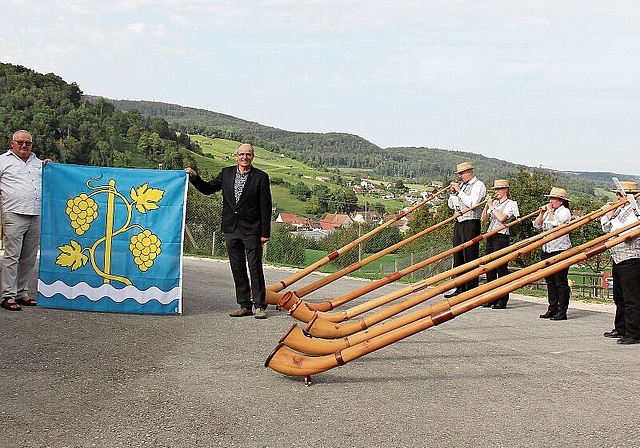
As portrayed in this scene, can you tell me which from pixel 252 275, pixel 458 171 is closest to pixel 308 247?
pixel 458 171

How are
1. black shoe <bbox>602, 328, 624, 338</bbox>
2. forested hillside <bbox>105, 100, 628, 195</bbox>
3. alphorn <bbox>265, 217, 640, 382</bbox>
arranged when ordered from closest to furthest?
alphorn <bbox>265, 217, 640, 382</bbox>, black shoe <bbox>602, 328, 624, 338</bbox>, forested hillside <bbox>105, 100, 628, 195</bbox>

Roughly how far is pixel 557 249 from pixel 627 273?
7.08 ft

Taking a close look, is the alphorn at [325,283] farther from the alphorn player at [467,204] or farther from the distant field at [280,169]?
the distant field at [280,169]

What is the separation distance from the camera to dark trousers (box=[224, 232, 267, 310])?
30.9 ft

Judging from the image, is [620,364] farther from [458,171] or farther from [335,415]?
[458,171]

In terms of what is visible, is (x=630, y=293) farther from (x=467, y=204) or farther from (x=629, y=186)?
(x=467, y=204)

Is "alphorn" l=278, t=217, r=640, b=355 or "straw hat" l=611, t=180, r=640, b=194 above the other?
"straw hat" l=611, t=180, r=640, b=194

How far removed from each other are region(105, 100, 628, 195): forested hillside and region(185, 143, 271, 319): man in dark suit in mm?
79175

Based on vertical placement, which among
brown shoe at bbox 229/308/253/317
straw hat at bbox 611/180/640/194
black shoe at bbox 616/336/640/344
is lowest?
brown shoe at bbox 229/308/253/317

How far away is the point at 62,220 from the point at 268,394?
467 centimetres

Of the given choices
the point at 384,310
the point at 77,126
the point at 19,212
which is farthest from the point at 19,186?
the point at 77,126

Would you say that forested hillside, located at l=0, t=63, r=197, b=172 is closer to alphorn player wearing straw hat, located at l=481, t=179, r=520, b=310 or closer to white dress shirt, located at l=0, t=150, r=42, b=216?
alphorn player wearing straw hat, located at l=481, t=179, r=520, b=310

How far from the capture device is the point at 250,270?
9508 mm

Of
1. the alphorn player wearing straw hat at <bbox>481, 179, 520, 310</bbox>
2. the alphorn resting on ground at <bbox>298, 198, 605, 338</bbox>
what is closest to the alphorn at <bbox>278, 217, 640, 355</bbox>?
the alphorn resting on ground at <bbox>298, 198, 605, 338</bbox>
